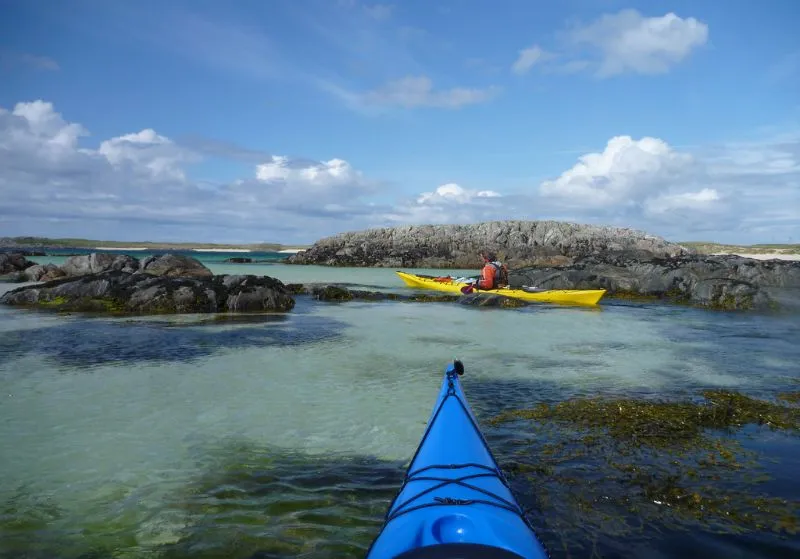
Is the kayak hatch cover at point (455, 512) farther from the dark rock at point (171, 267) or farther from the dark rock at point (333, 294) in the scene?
the dark rock at point (171, 267)

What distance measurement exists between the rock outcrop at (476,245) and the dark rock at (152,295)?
1562 inches

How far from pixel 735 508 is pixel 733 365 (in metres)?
8.75

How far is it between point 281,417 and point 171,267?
82.5 feet

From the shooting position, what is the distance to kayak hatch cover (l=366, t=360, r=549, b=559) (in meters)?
3.35

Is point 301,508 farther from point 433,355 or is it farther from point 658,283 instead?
point 658,283

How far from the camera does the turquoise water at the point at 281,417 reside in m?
4.90

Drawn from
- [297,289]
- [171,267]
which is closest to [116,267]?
[171,267]

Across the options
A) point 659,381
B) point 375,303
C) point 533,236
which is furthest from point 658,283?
point 533,236

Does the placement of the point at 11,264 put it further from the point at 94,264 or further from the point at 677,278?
the point at 677,278

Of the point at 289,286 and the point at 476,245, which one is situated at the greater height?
the point at 476,245

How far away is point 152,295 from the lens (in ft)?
69.0

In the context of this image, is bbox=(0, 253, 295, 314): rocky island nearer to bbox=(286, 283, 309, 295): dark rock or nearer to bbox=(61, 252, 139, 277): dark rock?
bbox=(286, 283, 309, 295): dark rock

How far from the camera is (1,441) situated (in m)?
7.23

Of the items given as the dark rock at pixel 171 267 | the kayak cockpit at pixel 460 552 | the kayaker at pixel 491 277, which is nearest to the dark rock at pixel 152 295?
the dark rock at pixel 171 267
